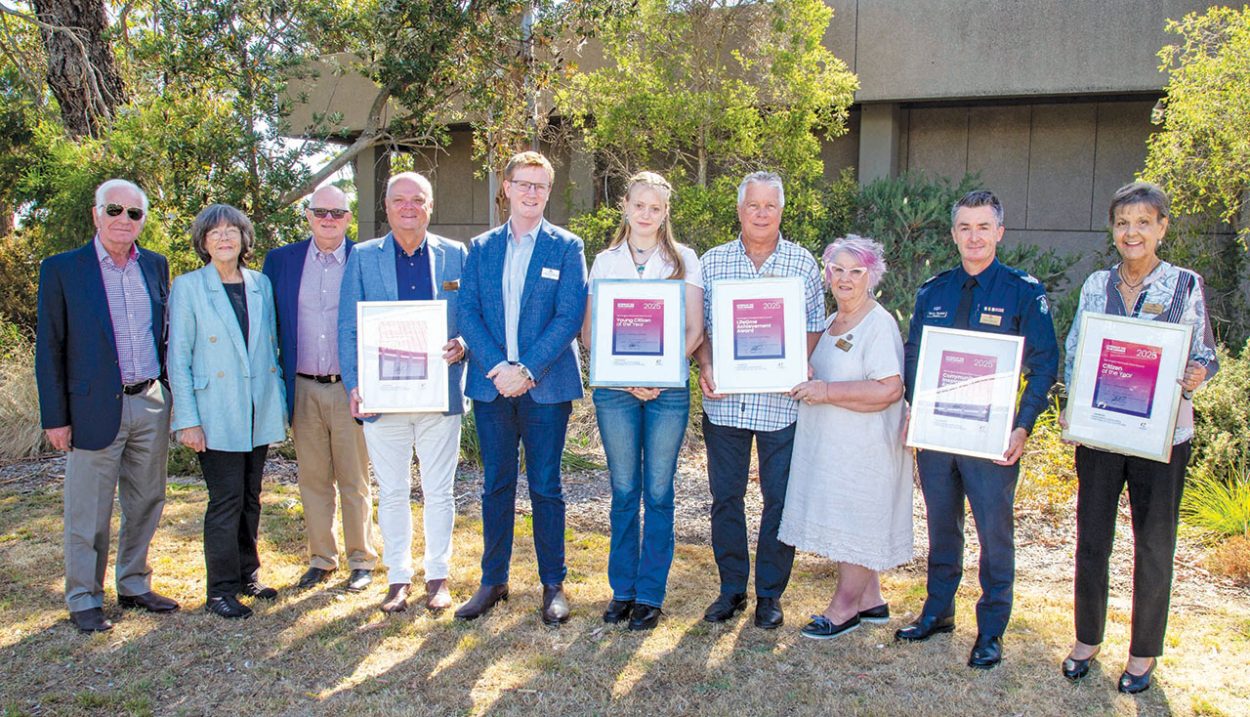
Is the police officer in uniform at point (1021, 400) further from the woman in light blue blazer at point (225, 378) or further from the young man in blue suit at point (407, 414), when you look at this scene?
the woman in light blue blazer at point (225, 378)

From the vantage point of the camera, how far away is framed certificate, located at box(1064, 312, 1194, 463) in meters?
3.81

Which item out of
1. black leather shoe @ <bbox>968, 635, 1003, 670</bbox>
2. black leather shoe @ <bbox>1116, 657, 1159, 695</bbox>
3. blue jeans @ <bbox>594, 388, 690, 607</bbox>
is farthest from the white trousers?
black leather shoe @ <bbox>1116, 657, 1159, 695</bbox>

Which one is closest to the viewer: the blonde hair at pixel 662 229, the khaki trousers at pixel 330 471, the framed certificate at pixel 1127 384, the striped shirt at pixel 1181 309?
the framed certificate at pixel 1127 384

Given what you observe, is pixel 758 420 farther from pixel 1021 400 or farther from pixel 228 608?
pixel 228 608

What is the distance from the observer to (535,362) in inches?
179

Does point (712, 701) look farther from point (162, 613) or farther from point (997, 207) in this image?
point (162, 613)

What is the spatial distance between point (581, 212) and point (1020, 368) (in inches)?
441

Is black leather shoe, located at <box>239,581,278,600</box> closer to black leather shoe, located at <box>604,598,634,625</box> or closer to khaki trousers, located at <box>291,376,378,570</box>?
khaki trousers, located at <box>291,376,378,570</box>

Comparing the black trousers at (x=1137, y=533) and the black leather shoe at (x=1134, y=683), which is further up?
the black trousers at (x=1137, y=533)

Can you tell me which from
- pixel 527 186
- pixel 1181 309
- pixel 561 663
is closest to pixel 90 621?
pixel 561 663

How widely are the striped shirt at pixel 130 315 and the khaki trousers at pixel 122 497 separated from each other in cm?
13

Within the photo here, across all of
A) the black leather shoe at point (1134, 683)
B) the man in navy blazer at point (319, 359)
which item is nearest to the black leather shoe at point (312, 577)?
the man in navy blazer at point (319, 359)

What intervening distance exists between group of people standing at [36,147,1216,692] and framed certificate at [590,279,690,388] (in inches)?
5.8

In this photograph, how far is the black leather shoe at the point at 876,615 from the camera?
4883 millimetres
